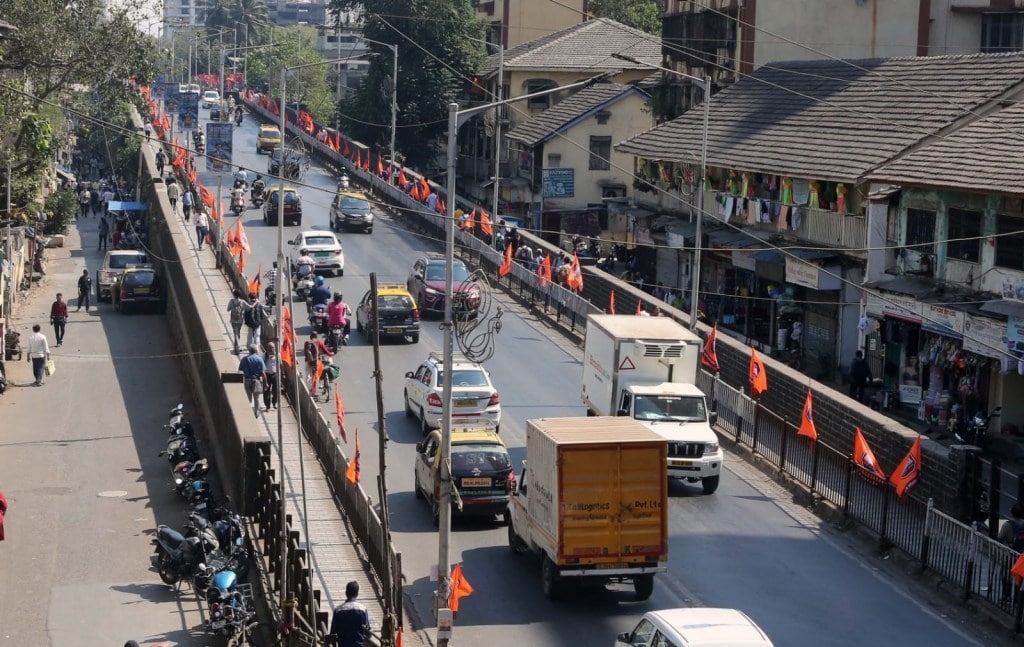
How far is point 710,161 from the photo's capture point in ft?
147

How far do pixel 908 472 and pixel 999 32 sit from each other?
31960 millimetres

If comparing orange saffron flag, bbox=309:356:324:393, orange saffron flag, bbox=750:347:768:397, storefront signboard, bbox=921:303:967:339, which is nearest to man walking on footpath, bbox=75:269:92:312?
orange saffron flag, bbox=309:356:324:393

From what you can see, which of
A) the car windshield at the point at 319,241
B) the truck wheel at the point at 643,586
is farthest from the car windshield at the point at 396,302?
the truck wheel at the point at 643,586

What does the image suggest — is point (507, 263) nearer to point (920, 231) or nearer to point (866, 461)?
point (920, 231)

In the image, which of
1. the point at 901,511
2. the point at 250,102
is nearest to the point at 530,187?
the point at 901,511

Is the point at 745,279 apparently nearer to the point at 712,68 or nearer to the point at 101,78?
the point at 712,68

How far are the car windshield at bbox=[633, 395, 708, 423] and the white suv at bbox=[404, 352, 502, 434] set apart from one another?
133 inches

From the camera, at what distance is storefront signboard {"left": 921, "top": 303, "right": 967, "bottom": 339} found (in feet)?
105

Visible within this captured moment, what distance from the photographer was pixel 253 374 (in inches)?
1232

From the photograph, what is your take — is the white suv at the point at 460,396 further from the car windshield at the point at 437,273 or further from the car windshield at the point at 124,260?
the car windshield at the point at 124,260

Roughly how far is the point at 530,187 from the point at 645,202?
12390 mm

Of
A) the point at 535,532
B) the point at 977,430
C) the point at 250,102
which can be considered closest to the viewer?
the point at 535,532

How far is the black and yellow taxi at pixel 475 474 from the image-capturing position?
2386 centimetres

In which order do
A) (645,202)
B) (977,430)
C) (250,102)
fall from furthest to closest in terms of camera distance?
(250,102) → (645,202) → (977,430)
